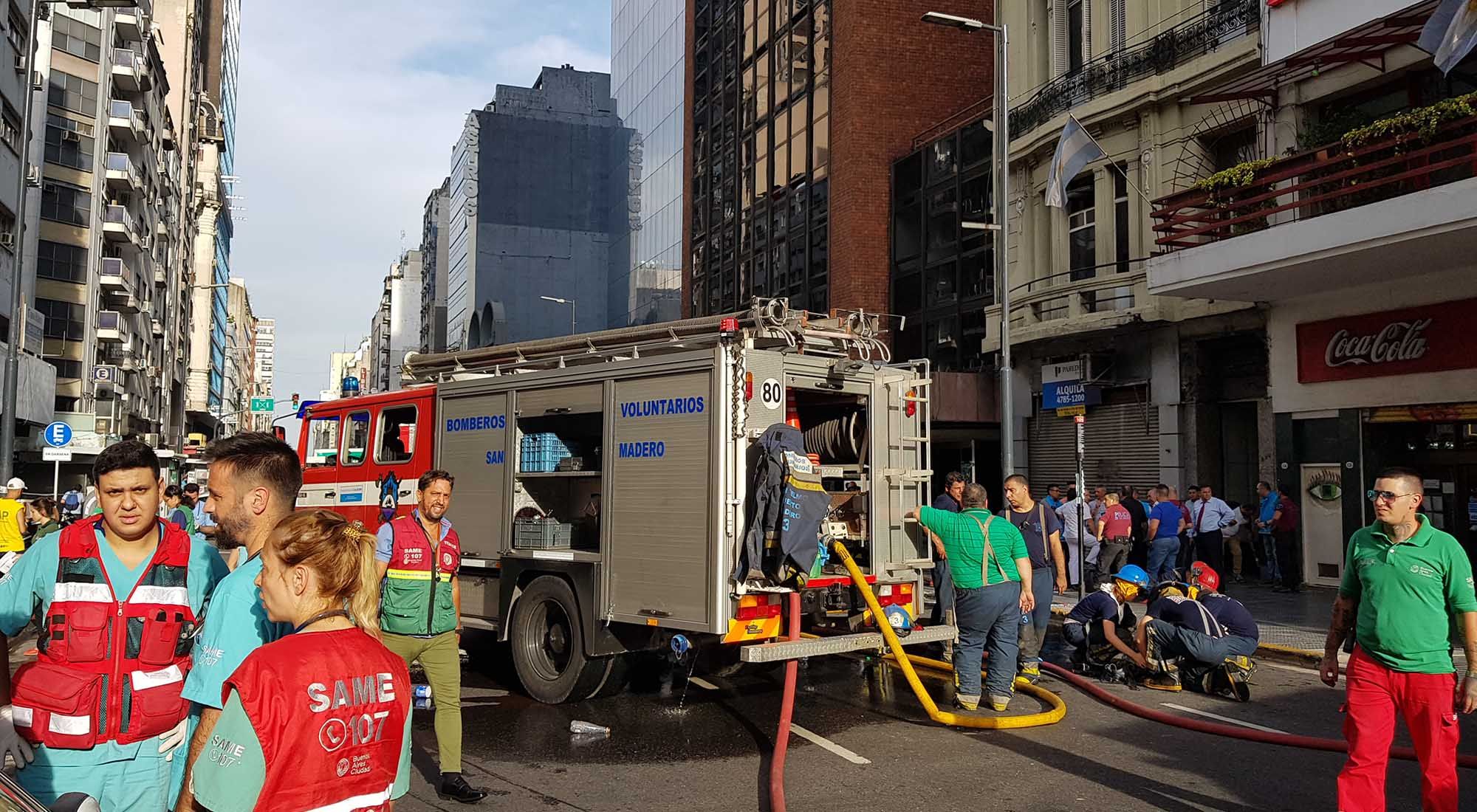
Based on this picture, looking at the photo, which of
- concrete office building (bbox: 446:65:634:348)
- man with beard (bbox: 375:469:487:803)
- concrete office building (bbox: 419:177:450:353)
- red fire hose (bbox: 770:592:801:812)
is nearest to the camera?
red fire hose (bbox: 770:592:801:812)

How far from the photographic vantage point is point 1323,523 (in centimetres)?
1639

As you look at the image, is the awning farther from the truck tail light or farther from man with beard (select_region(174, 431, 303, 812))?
man with beard (select_region(174, 431, 303, 812))

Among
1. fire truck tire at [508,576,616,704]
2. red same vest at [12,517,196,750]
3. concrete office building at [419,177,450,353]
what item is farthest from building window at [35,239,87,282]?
concrete office building at [419,177,450,353]

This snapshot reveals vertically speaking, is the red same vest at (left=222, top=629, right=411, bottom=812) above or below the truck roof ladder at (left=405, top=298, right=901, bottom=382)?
below

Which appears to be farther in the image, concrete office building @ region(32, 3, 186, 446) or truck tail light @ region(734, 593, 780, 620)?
concrete office building @ region(32, 3, 186, 446)

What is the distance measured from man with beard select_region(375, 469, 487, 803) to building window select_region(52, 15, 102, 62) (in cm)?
4232

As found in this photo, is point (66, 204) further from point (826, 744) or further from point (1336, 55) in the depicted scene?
point (826, 744)

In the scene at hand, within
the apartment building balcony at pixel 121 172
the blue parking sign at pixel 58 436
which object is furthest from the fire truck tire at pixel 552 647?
the apartment building balcony at pixel 121 172

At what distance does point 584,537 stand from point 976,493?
3.29 meters

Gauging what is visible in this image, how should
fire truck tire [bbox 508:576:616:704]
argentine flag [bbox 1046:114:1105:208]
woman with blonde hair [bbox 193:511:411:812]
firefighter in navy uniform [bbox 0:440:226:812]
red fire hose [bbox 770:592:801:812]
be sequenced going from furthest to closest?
argentine flag [bbox 1046:114:1105:208] → fire truck tire [bbox 508:576:616:704] → red fire hose [bbox 770:592:801:812] → firefighter in navy uniform [bbox 0:440:226:812] → woman with blonde hair [bbox 193:511:411:812]

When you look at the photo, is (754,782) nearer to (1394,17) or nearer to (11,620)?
(11,620)

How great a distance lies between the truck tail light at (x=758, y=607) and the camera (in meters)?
7.63

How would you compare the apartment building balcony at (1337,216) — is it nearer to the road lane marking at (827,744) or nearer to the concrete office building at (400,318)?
the road lane marking at (827,744)

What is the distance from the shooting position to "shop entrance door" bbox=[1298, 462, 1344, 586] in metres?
16.1
